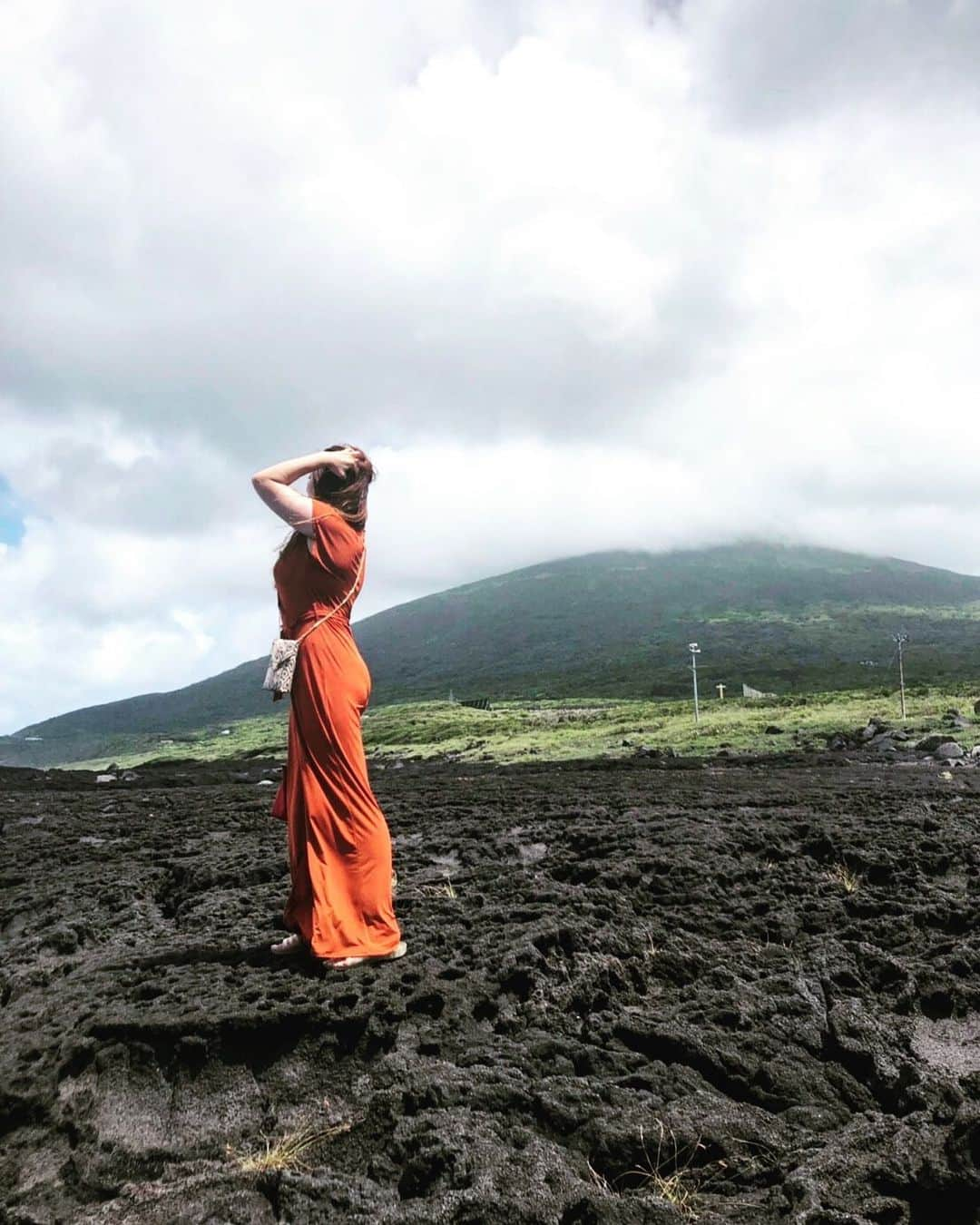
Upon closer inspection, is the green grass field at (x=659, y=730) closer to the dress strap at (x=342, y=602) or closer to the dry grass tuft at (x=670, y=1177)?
the dress strap at (x=342, y=602)

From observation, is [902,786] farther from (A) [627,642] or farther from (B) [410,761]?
(A) [627,642]

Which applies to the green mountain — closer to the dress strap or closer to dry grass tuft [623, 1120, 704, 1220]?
the dress strap

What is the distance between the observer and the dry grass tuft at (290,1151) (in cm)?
292

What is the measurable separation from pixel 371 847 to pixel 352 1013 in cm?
106

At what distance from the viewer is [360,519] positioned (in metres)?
5.24

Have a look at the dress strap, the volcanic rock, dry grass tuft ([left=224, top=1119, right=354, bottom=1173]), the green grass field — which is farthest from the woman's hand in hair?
the green grass field

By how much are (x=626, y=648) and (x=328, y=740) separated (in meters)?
129

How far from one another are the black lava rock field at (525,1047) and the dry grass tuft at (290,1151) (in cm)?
1

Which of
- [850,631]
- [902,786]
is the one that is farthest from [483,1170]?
[850,631]

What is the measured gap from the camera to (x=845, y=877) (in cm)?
635

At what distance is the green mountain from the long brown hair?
6669 cm

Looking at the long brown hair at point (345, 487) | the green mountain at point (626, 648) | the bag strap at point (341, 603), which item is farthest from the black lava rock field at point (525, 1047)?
the green mountain at point (626, 648)

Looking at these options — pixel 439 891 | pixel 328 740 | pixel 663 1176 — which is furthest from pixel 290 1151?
pixel 439 891

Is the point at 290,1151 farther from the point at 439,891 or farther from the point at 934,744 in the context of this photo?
the point at 934,744
